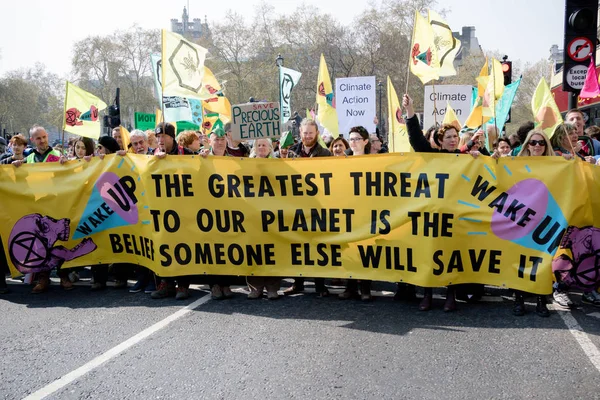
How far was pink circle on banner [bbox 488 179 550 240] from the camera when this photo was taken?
502cm

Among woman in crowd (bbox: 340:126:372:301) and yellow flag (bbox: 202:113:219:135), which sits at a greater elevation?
yellow flag (bbox: 202:113:219:135)

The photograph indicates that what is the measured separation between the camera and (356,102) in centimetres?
1238

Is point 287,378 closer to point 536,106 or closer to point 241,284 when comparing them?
point 241,284

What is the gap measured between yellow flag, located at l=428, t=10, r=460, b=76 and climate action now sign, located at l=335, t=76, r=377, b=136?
4.91m

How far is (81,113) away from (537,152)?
6.23 meters

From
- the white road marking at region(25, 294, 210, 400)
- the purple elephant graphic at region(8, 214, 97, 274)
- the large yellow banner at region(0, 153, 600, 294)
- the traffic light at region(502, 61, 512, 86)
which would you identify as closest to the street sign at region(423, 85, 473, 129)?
the traffic light at region(502, 61, 512, 86)

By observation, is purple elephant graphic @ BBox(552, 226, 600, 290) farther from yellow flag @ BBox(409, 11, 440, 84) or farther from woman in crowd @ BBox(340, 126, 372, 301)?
yellow flag @ BBox(409, 11, 440, 84)

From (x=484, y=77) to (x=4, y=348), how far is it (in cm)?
843

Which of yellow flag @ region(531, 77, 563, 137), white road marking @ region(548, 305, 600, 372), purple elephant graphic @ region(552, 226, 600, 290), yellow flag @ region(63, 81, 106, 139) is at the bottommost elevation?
white road marking @ region(548, 305, 600, 372)

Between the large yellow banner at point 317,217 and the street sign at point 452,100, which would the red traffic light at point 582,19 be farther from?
the street sign at point 452,100

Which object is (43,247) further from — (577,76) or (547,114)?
(577,76)

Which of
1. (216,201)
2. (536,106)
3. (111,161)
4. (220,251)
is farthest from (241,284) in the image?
(536,106)

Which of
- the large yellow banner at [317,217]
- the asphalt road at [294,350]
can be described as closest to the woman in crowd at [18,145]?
the large yellow banner at [317,217]

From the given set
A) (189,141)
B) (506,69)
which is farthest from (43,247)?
(506,69)
